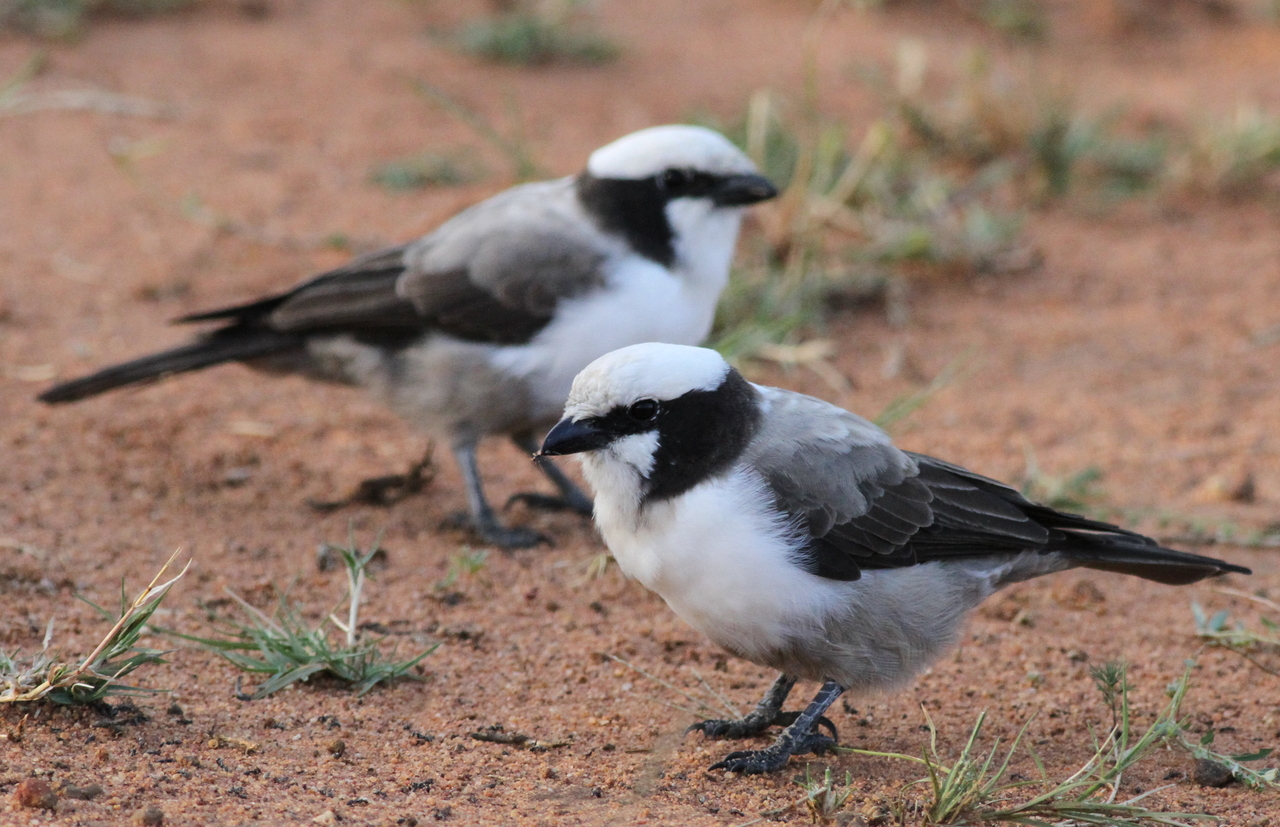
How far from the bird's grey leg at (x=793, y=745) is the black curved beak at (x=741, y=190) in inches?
93.2

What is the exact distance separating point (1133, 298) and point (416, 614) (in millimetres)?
4929

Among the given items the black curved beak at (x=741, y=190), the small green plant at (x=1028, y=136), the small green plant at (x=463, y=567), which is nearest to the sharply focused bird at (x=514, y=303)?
the black curved beak at (x=741, y=190)

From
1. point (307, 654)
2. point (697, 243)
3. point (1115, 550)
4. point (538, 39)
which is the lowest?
point (307, 654)

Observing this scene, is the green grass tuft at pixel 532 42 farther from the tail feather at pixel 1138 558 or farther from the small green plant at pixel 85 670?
the small green plant at pixel 85 670

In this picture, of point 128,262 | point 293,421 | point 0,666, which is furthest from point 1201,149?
point 0,666

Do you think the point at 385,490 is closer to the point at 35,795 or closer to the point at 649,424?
the point at 649,424

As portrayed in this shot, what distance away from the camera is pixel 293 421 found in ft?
21.1

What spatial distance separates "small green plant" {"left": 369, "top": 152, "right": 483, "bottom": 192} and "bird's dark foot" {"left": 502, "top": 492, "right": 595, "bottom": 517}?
298 cm

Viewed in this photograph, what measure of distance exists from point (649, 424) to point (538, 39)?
6.83 meters

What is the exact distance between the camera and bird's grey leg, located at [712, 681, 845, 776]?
3.75m

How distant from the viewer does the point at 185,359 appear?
585cm

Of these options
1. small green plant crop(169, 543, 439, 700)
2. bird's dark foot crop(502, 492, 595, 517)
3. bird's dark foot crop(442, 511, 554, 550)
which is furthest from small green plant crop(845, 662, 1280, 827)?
bird's dark foot crop(502, 492, 595, 517)

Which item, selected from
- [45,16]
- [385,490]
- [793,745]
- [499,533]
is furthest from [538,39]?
[793,745]

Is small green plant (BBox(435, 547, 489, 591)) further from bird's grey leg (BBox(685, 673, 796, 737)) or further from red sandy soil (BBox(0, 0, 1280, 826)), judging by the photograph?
bird's grey leg (BBox(685, 673, 796, 737))
